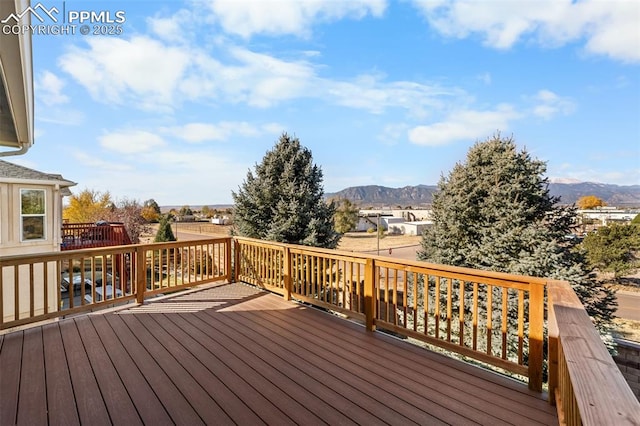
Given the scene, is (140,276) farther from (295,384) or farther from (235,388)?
(295,384)

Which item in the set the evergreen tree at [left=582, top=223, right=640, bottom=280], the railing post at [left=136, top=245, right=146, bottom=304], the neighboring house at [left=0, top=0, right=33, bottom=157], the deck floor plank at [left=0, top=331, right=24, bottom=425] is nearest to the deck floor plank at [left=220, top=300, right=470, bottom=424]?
the deck floor plank at [left=0, top=331, right=24, bottom=425]

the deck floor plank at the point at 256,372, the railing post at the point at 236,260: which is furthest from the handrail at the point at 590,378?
the railing post at the point at 236,260

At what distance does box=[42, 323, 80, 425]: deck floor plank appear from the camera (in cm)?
193

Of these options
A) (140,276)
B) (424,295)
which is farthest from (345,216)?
(424,295)

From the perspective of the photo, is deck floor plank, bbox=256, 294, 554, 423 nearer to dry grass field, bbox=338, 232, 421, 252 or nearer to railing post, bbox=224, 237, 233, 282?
railing post, bbox=224, 237, 233, 282

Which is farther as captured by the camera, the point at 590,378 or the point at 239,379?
the point at 239,379

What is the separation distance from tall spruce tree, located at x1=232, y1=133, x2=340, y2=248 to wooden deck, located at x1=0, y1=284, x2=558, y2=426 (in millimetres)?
4597

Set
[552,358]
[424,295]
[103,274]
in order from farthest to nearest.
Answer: [103,274] → [424,295] → [552,358]

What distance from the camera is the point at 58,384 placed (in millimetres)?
2289

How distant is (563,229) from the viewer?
7.00 metres

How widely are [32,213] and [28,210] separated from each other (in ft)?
0.36

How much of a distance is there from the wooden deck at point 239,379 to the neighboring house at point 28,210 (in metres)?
6.13

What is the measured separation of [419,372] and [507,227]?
5.83m

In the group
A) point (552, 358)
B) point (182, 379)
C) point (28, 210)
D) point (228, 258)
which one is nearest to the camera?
point (552, 358)
